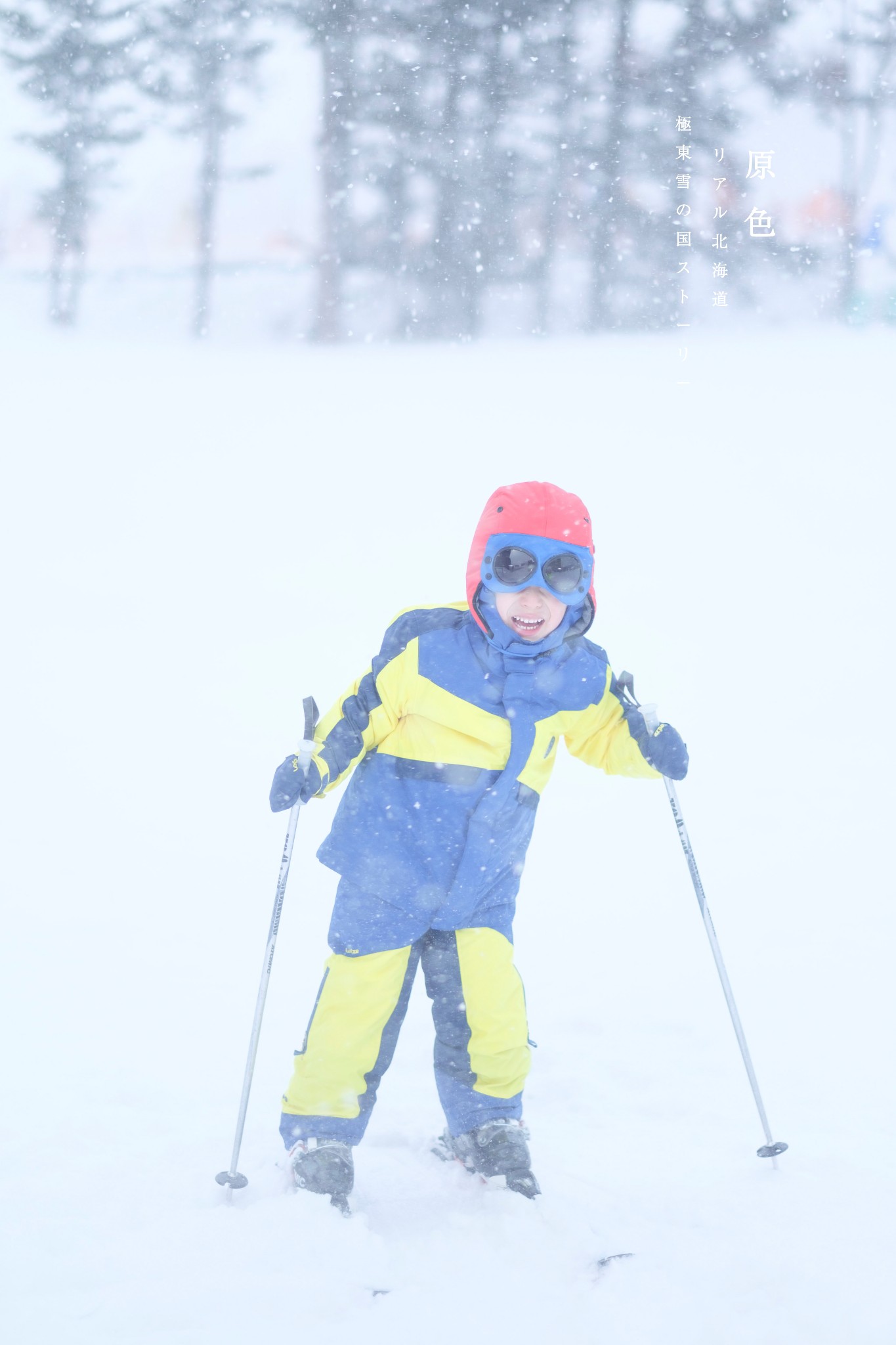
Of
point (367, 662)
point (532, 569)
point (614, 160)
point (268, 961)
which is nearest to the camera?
point (532, 569)

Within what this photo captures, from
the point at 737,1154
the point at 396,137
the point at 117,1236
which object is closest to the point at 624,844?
the point at 737,1154

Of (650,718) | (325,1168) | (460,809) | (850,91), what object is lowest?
(325,1168)

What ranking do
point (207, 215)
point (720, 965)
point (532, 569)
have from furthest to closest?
point (207, 215) → point (720, 965) → point (532, 569)

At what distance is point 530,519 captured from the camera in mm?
2514

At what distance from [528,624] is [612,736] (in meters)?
0.43

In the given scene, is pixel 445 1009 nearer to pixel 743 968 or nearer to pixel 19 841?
pixel 743 968

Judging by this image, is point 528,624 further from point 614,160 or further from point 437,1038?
point 614,160

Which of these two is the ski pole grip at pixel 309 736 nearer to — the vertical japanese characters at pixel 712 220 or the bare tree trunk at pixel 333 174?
the vertical japanese characters at pixel 712 220

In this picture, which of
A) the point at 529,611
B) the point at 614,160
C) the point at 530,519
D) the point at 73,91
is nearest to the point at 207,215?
the point at 73,91

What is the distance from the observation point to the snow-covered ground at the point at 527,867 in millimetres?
2244

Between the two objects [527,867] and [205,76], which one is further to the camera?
[205,76]

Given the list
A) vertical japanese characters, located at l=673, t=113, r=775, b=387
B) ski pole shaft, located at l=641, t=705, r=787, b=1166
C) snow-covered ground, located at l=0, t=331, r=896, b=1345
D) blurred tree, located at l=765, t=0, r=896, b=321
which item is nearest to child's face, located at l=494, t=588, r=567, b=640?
ski pole shaft, located at l=641, t=705, r=787, b=1166

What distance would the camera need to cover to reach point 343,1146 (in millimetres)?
2512

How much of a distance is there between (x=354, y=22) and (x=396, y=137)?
1374 millimetres
